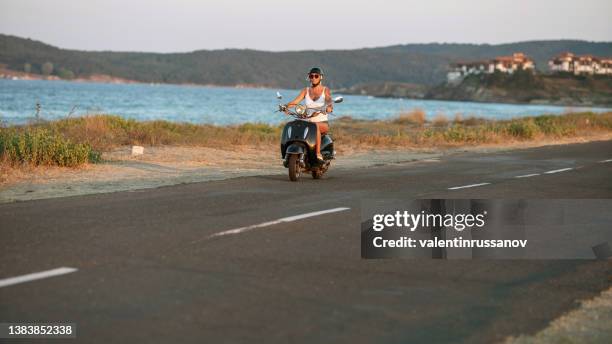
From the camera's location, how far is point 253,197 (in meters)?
11.9

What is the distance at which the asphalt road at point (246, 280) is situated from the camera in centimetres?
530

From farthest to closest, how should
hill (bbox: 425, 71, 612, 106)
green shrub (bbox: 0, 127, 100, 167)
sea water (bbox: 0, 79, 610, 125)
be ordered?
hill (bbox: 425, 71, 612, 106), sea water (bbox: 0, 79, 610, 125), green shrub (bbox: 0, 127, 100, 167)

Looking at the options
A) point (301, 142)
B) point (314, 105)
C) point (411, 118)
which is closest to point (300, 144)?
point (301, 142)

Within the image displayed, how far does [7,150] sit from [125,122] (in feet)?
39.4

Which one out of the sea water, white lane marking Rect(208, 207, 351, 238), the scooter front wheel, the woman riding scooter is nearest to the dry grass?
the sea water

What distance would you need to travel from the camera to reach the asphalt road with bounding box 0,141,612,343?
5.30 metres

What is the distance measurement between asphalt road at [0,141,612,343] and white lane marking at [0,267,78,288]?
3.0 inches

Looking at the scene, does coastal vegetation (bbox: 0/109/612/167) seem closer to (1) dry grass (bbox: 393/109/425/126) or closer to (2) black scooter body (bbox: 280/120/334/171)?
(2) black scooter body (bbox: 280/120/334/171)

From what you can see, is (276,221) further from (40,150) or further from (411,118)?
(411,118)

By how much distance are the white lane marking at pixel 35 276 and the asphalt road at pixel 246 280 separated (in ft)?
0.25

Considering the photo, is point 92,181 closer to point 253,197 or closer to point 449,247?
point 253,197

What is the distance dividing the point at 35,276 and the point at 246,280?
1.49 metres

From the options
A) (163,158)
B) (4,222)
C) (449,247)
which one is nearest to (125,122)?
(163,158)

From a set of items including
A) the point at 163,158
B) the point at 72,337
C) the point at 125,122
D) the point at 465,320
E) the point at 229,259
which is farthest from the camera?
the point at 125,122
